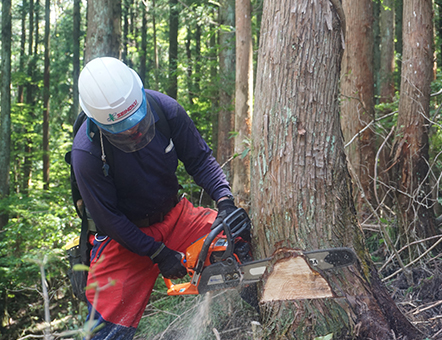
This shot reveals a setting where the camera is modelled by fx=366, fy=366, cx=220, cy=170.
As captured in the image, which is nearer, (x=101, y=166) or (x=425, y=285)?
(x=101, y=166)

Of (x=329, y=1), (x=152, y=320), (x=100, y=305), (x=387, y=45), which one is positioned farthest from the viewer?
(x=387, y=45)

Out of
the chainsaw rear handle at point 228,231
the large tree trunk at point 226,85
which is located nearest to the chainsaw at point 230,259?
the chainsaw rear handle at point 228,231

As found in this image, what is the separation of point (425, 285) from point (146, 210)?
8.45ft

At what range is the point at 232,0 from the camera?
8781 millimetres

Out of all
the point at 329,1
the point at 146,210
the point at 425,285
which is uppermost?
the point at 329,1

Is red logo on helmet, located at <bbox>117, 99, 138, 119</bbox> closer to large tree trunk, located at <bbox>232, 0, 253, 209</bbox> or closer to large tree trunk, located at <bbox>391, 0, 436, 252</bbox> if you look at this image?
large tree trunk, located at <bbox>391, 0, 436, 252</bbox>

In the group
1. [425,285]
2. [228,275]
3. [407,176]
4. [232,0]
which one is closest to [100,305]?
[228,275]

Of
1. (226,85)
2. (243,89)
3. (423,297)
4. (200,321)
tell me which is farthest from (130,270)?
(226,85)

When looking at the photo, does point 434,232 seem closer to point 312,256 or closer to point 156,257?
point 312,256

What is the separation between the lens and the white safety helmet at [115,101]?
2346 millimetres

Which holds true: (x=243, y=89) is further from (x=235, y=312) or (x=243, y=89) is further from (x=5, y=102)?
(x=5, y=102)

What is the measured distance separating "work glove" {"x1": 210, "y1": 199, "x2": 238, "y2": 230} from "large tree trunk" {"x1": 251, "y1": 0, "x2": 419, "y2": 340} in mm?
265

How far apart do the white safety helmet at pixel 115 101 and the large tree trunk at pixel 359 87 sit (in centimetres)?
332

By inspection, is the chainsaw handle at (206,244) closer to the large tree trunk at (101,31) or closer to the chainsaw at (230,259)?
the chainsaw at (230,259)
